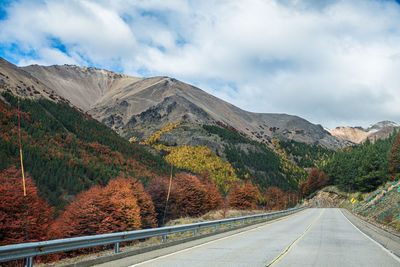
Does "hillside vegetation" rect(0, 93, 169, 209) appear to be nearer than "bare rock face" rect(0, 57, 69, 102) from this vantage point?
Yes

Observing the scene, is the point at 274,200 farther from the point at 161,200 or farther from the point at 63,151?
the point at 63,151

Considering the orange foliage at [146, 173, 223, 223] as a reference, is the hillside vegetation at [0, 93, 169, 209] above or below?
above

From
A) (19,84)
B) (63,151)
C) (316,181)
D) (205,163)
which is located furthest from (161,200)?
(19,84)

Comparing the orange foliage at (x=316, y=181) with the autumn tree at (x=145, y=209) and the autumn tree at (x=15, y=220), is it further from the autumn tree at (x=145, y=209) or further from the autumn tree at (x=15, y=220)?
the autumn tree at (x=15, y=220)

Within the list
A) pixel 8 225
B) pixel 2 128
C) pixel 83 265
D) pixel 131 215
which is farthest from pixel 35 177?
pixel 83 265

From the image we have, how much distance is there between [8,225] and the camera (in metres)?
23.4

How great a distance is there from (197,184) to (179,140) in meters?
143

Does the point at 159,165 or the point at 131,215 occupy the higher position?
the point at 159,165

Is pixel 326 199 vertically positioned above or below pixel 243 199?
below

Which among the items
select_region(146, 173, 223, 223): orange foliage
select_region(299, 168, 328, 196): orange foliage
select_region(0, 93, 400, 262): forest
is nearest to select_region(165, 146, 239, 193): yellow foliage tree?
select_region(0, 93, 400, 262): forest

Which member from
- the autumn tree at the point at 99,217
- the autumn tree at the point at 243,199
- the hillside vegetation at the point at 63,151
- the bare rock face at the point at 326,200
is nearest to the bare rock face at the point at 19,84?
the hillside vegetation at the point at 63,151

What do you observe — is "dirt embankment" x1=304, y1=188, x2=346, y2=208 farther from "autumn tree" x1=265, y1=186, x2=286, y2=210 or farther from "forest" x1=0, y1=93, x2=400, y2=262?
"autumn tree" x1=265, y1=186, x2=286, y2=210

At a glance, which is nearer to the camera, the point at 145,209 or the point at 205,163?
the point at 145,209

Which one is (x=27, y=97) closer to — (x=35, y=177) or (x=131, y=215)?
(x=35, y=177)
